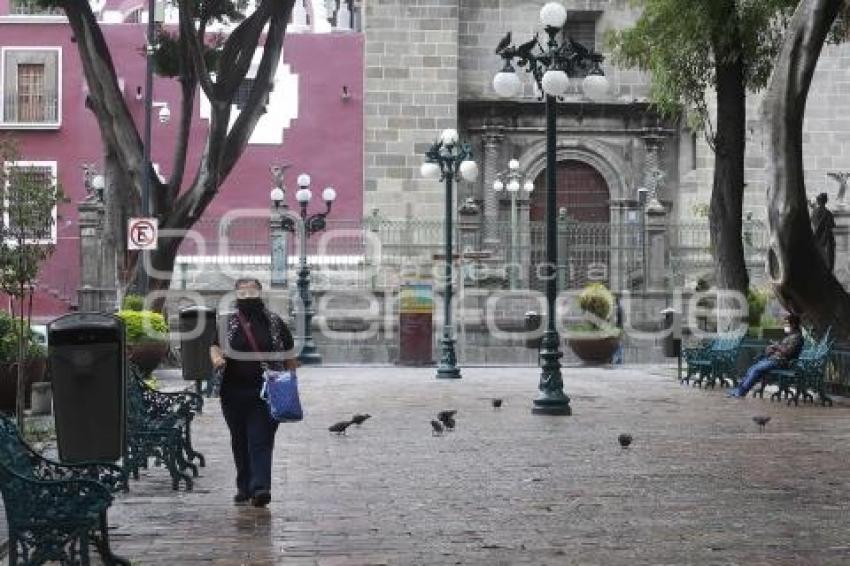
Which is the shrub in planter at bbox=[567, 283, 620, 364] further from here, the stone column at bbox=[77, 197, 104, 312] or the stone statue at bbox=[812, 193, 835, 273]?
the stone column at bbox=[77, 197, 104, 312]

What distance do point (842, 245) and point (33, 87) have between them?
2025cm

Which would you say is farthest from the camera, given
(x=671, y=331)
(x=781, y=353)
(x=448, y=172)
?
(x=671, y=331)

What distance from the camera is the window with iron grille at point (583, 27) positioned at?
39.4m

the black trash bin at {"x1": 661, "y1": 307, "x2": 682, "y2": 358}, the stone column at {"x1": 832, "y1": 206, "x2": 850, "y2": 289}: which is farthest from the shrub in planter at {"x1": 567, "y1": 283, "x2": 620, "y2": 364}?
the stone column at {"x1": 832, "y1": 206, "x2": 850, "y2": 289}

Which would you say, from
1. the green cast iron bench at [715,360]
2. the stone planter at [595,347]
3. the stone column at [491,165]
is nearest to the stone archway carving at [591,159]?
the stone column at [491,165]

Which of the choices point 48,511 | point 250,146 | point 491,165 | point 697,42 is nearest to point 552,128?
point 697,42

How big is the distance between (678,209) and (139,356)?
21.2 meters

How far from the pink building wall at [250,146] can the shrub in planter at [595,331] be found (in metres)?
8.32

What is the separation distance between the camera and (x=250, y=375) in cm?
959

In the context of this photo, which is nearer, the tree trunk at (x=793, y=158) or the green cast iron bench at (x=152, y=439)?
the green cast iron bench at (x=152, y=439)

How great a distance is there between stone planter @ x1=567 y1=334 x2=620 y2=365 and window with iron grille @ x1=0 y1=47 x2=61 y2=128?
49.4ft

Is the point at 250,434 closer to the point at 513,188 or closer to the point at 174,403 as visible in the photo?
the point at 174,403

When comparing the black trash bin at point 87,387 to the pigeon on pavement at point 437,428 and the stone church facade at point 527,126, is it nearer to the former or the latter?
the pigeon on pavement at point 437,428

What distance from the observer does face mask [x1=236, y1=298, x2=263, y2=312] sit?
31.6 feet
